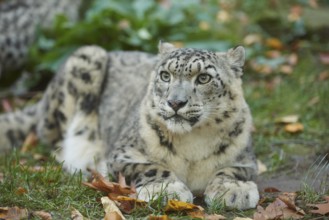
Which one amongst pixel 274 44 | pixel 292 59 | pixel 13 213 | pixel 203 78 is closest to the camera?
pixel 13 213

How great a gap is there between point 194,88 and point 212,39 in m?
4.93

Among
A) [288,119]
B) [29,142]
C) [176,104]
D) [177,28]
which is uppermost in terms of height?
[177,28]

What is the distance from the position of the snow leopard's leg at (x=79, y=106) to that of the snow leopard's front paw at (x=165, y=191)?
224cm

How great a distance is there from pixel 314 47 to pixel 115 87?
4396mm

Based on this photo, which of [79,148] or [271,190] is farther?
[79,148]

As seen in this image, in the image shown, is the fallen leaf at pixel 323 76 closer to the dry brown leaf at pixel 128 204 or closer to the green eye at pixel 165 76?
the green eye at pixel 165 76

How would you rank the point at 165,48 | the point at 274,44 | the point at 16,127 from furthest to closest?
the point at 274,44
the point at 16,127
the point at 165,48

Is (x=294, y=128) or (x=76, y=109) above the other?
(x=76, y=109)

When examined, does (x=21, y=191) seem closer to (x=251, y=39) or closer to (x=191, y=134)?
(x=191, y=134)

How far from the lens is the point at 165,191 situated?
475 centimetres

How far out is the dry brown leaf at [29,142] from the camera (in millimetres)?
7628

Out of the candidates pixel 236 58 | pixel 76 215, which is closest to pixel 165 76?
pixel 236 58

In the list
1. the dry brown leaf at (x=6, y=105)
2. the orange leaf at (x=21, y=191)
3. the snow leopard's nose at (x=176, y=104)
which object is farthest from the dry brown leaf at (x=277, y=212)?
the dry brown leaf at (x=6, y=105)

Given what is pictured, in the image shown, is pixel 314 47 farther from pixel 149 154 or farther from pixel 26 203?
pixel 26 203
